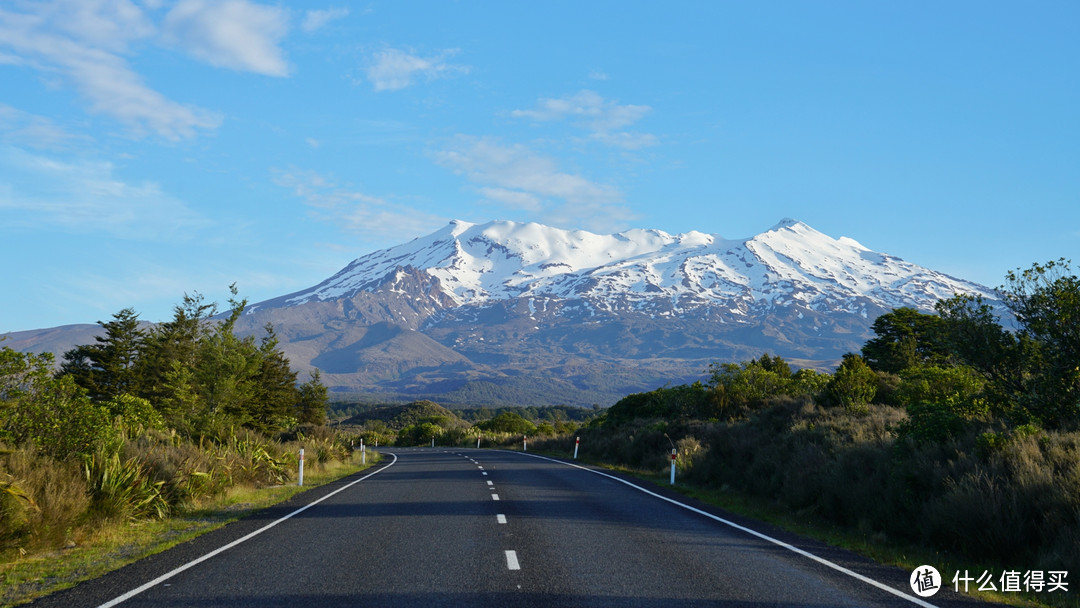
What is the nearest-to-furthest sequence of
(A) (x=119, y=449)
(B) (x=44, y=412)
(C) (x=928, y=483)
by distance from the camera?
(C) (x=928, y=483), (B) (x=44, y=412), (A) (x=119, y=449)

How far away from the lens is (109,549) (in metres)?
10.8

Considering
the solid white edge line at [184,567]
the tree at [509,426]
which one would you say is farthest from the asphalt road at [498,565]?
the tree at [509,426]

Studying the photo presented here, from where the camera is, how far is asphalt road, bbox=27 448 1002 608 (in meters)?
7.70

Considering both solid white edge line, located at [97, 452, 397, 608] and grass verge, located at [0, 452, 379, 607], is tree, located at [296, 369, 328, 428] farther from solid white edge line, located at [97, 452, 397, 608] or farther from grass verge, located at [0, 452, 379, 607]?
solid white edge line, located at [97, 452, 397, 608]

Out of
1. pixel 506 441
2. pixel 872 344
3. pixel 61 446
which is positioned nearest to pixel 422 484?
pixel 61 446

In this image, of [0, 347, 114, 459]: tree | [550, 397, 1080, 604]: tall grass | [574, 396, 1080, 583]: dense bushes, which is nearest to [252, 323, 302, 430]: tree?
[0, 347, 114, 459]: tree

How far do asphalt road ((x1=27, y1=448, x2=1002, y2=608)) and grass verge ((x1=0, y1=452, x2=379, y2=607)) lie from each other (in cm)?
36

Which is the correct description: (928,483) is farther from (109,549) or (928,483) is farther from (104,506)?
(104,506)

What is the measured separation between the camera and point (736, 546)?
1108 centimetres

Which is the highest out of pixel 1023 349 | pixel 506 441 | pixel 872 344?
pixel 872 344

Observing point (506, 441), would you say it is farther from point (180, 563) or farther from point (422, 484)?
point (180, 563)

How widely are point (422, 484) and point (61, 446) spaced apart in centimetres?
1090

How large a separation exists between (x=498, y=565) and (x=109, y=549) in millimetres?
5659

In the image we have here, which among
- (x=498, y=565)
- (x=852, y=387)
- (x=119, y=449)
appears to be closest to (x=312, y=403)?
(x=852, y=387)
